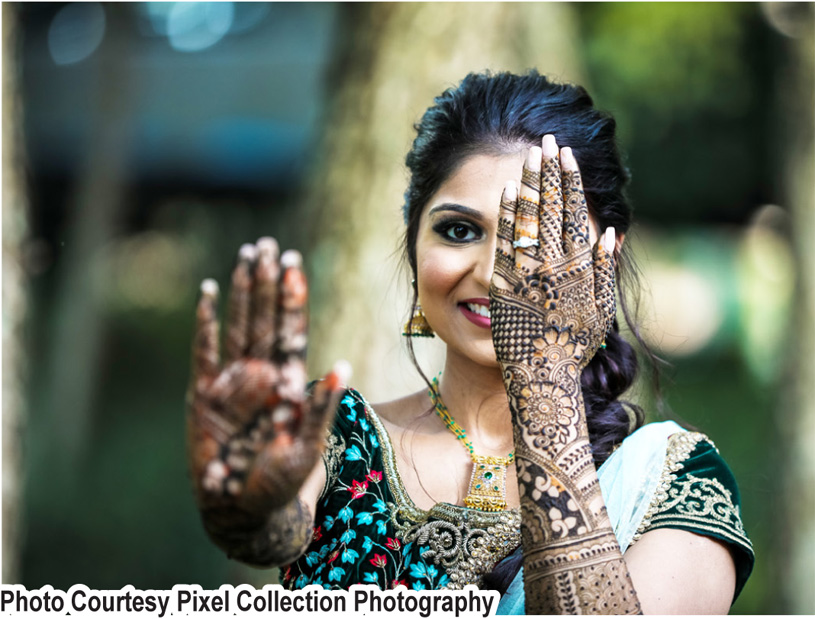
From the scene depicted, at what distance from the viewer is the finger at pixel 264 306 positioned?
1.38 m

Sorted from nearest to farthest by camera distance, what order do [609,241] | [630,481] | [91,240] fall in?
[609,241]
[630,481]
[91,240]

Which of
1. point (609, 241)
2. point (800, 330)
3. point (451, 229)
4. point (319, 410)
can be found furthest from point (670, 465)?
point (800, 330)

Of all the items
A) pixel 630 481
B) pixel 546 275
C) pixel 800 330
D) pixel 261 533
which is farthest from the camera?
pixel 800 330

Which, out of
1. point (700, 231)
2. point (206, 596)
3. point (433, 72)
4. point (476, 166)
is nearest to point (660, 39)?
point (700, 231)

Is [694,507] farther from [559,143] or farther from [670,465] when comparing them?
[559,143]

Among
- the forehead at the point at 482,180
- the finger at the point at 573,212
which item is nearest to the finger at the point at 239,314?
the finger at the point at 573,212

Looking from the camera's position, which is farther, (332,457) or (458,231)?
(458,231)

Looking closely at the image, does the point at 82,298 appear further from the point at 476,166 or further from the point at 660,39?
the point at 476,166

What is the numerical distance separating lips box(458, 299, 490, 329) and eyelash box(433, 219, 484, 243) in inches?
6.2

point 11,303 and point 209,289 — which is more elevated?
point 11,303

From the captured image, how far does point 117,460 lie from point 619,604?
663 centimetres

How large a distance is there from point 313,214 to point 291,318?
3.47 m

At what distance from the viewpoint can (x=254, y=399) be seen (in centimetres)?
136

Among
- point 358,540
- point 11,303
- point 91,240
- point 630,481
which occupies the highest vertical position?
point 91,240
